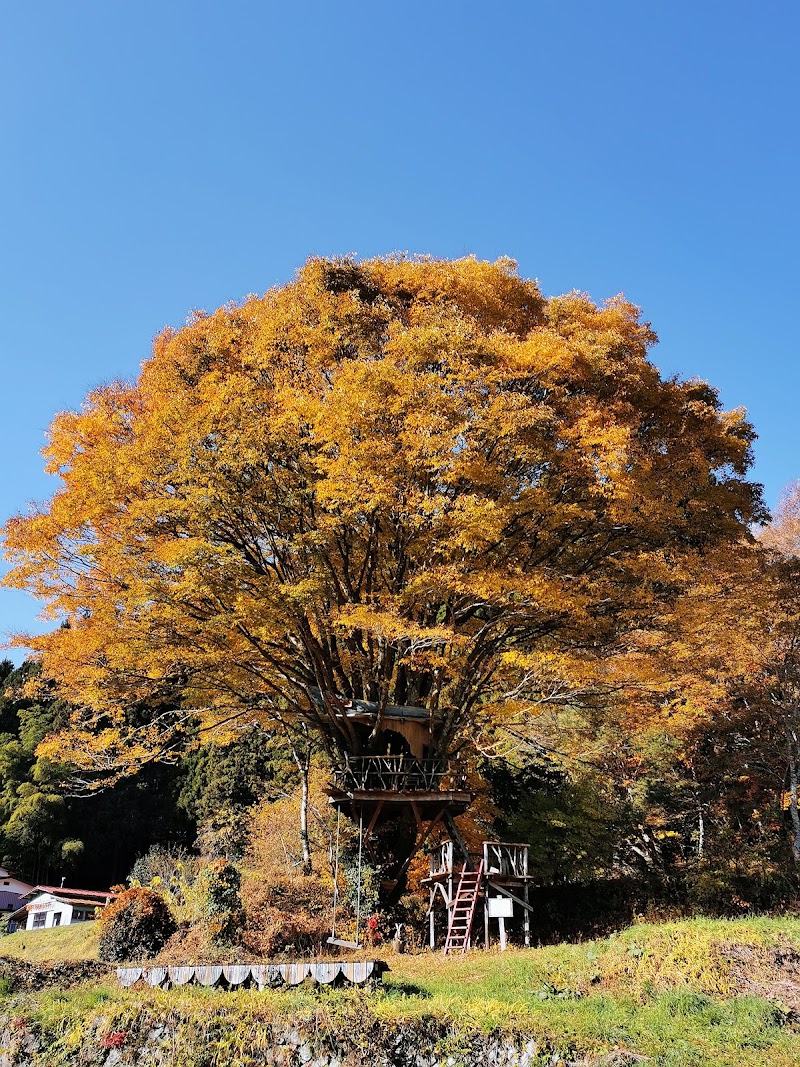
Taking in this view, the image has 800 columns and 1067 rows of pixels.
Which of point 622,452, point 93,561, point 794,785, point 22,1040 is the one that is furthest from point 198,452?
point 794,785

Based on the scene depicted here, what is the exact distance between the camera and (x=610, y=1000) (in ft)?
24.4

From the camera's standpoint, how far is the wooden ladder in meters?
12.9

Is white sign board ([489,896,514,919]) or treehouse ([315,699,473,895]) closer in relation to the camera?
white sign board ([489,896,514,919])

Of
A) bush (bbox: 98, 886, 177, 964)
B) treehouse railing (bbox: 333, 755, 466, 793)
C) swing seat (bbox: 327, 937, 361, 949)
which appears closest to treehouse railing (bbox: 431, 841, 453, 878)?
treehouse railing (bbox: 333, 755, 466, 793)

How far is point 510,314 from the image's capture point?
623 inches

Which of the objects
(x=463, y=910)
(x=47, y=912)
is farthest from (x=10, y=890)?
(x=463, y=910)

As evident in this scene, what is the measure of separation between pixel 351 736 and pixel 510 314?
930cm

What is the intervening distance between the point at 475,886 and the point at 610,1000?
667cm

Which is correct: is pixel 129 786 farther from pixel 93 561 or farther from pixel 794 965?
pixel 794 965

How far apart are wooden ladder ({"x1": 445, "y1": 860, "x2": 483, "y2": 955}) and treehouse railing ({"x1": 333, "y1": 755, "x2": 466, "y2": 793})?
168 cm

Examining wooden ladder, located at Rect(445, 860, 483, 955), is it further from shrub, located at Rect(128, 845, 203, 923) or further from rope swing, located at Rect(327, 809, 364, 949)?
shrub, located at Rect(128, 845, 203, 923)

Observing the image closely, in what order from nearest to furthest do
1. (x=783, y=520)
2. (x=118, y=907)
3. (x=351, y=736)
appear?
(x=118, y=907) → (x=351, y=736) → (x=783, y=520)

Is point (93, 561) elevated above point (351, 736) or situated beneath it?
elevated above

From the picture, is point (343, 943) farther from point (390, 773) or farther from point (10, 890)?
point (10, 890)
